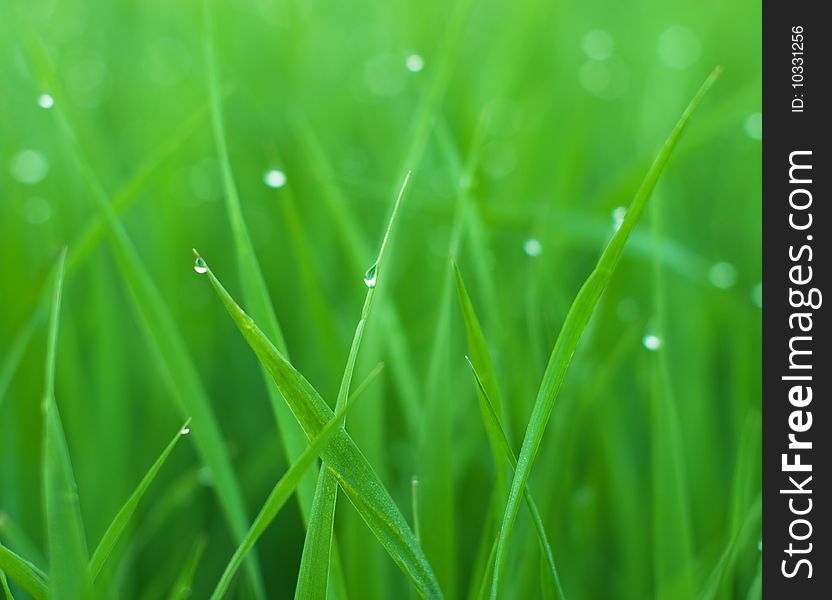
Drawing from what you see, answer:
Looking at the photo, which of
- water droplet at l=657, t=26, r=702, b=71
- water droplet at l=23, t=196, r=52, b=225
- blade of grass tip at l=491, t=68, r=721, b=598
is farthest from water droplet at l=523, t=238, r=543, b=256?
water droplet at l=657, t=26, r=702, b=71

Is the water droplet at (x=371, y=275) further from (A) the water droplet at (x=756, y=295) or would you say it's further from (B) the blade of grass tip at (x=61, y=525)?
(A) the water droplet at (x=756, y=295)

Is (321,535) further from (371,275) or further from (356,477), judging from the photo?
(371,275)

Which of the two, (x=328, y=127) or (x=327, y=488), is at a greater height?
(x=328, y=127)

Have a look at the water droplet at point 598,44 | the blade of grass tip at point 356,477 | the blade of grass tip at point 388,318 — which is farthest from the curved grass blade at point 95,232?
the water droplet at point 598,44

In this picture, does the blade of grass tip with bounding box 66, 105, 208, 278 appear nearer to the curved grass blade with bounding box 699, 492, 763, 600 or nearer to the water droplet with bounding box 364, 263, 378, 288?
the water droplet with bounding box 364, 263, 378, 288

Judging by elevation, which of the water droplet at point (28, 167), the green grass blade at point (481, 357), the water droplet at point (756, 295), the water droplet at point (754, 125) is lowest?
the green grass blade at point (481, 357)
